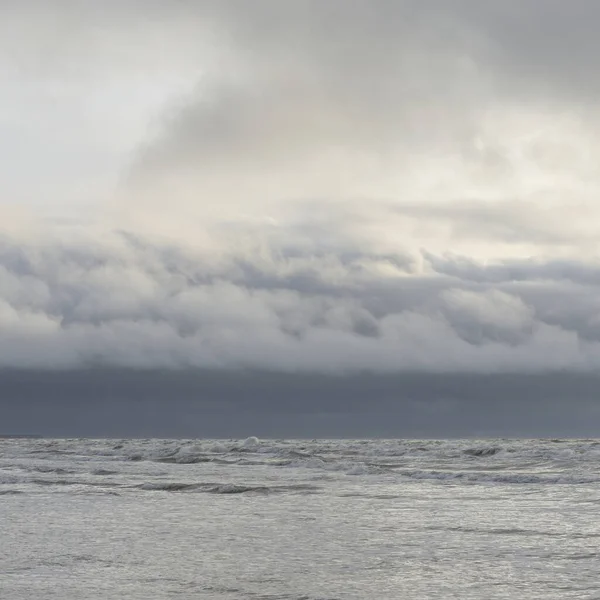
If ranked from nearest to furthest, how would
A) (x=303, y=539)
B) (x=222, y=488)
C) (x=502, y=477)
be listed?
(x=303, y=539) < (x=222, y=488) < (x=502, y=477)

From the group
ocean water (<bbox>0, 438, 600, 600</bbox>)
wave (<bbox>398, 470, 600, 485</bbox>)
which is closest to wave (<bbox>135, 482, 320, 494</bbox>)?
ocean water (<bbox>0, 438, 600, 600</bbox>)

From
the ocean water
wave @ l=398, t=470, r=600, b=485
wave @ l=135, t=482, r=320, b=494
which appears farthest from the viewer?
wave @ l=398, t=470, r=600, b=485

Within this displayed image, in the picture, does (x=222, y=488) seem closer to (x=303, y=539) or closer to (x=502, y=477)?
(x=502, y=477)

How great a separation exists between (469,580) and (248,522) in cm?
741

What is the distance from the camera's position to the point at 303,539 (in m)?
15.0

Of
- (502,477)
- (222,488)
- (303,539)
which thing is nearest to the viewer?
(303,539)

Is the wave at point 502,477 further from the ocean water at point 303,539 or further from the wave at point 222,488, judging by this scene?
the wave at point 222,488

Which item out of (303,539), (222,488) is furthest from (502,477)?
(303,539)

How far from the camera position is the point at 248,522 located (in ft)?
57.8

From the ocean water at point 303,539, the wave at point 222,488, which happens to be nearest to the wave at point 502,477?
the ocean water at point 303,539

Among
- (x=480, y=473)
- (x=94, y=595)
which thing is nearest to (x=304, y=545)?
(x=94, y=595)

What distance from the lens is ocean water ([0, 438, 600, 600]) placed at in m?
10.8

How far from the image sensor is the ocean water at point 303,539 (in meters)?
10.8

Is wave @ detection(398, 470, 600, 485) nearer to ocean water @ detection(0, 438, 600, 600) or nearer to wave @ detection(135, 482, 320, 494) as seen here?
ocean water @ detection(0, 438, 600, 600)
